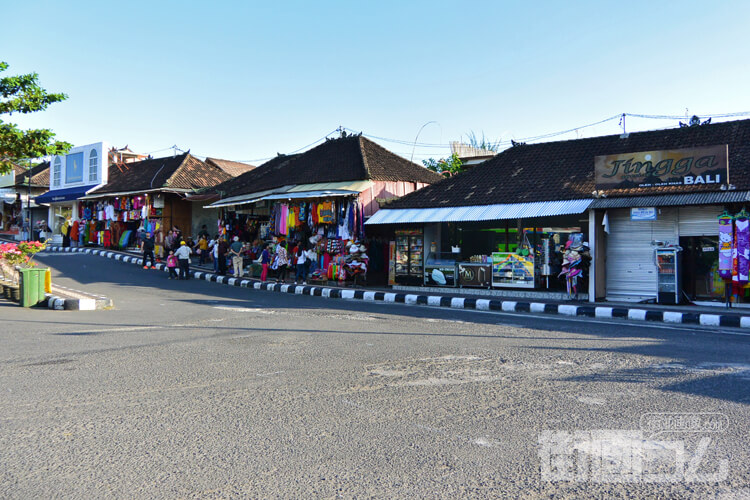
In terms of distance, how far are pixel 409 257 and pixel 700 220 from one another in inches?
334

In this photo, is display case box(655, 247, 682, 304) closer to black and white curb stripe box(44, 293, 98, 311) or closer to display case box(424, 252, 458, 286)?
display case box(424, 252, 458, 286)

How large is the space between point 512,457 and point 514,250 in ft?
45.7

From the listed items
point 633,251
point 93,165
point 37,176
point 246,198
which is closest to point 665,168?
point 633,251

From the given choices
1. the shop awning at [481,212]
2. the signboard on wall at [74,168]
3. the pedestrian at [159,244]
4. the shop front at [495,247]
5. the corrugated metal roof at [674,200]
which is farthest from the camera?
the signboard on wall at [74,168]

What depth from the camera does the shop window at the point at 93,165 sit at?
3478 cm

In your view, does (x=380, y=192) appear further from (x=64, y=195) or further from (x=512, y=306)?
(x=64, y=195)

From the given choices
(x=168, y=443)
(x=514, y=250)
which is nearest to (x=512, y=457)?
(x=168, y=443)

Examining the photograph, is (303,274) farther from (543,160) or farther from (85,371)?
(85,371)

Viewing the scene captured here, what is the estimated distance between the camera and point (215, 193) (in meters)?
26.4

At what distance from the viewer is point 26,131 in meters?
14.7

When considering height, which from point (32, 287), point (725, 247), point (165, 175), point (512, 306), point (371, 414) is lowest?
point (371, 414)

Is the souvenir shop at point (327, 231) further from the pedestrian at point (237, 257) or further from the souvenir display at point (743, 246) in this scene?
the souvenir display at point (743, 246)

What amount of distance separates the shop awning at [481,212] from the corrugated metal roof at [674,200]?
561mm

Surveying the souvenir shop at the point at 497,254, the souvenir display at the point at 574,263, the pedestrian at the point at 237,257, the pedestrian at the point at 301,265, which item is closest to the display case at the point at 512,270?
the souvenir shop at the point at 497,254
